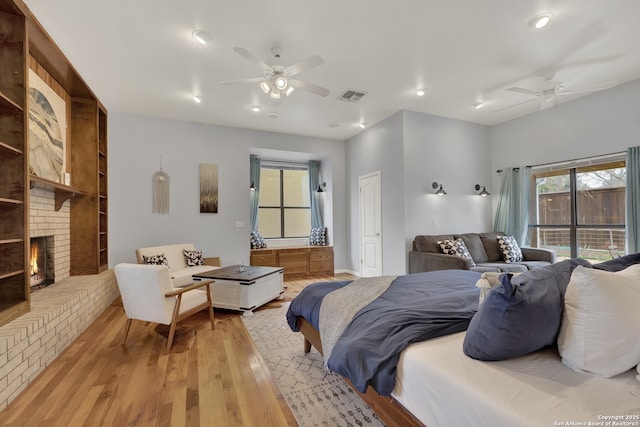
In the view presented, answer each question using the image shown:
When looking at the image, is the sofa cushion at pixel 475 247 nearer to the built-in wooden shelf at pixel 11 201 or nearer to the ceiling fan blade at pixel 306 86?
the ceiling fan blade at pixel 306 86

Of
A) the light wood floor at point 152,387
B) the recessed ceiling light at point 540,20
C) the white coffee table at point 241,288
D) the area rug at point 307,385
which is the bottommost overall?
the area rug at point 307,385

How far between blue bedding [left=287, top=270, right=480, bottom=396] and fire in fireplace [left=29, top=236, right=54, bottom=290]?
313 centimetres

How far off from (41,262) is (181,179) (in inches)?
92.0

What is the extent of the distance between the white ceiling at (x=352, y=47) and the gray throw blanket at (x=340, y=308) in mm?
2346

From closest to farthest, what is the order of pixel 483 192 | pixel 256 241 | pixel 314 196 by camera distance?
pixel 483 192
pixel 256 241
pixel 314 196

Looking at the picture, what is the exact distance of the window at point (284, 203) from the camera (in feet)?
22.4

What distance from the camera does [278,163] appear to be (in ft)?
22.6

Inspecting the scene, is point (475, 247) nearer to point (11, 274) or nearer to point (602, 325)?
point (602, 325)

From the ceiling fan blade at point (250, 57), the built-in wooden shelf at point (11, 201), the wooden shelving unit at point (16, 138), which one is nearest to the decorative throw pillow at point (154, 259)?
the wooden shelving unit at point (16, 138)

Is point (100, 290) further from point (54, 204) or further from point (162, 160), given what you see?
point (162, 160)

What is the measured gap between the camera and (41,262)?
3250 millimetres

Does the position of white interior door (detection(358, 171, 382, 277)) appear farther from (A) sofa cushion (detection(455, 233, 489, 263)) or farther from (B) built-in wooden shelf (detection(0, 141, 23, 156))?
(B) built-in wooden shelf (detection(0, 141, 23, 156))

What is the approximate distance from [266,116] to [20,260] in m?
3.65

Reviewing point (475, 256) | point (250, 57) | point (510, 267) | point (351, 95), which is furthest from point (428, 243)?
point (250, 57)
